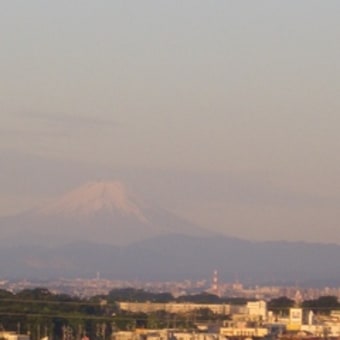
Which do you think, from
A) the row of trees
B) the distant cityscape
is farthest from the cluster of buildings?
the distant cityscape

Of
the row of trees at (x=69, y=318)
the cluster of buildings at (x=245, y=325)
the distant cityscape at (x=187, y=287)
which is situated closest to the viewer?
the cluster of buildings at (x=245, y=325)

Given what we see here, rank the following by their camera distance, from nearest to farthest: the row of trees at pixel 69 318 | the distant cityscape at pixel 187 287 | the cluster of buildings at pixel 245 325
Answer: the cluster of buildings at pixel 245 325 → the row of trees at pixel 69 318 → the distant cityscape at pixel 187 287

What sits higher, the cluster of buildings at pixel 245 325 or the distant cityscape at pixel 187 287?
the distant cityscape at pixel 187 287

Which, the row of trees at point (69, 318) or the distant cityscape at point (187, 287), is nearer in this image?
the row of trees at point (69, 318)

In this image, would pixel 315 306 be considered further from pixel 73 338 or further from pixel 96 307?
pixel 73 338

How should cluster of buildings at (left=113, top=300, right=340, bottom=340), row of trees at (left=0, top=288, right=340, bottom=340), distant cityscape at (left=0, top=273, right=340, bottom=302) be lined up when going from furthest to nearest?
distant cityscape at (left=0, top=273, right=340, bottom=302) < row of trees at (left=0, top=288, right=340, bottom=340) < cluster of buildings at (left=113, top=300, right=340, bottom=340)

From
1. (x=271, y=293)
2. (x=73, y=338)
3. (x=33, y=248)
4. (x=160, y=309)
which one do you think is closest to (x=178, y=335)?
(x=73, y=338)

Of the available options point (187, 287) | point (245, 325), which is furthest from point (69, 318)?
point (187, 287)

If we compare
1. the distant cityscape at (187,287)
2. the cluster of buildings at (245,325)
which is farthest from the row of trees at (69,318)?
the distant cityscape at (187,287)

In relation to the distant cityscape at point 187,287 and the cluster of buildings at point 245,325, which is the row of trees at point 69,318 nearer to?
the cluster of buildings at point 245,325

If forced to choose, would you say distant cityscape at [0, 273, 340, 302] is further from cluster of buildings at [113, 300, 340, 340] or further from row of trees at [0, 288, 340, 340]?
row of trees at [0, 288, 340, 340]

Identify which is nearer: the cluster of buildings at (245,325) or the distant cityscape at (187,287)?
the cluster of buildings at (245,325)
